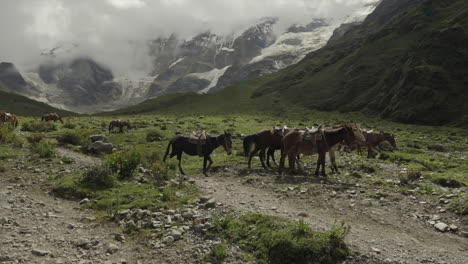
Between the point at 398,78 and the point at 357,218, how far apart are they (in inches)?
3553

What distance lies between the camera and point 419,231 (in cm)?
1016

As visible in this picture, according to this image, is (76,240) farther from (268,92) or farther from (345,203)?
(268,92)

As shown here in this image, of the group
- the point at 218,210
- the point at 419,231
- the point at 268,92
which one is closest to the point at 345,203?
the point at 419,231

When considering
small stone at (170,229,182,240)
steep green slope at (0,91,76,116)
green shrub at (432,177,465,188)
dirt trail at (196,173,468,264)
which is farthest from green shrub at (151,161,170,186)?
steep green slope at (0,91,76,116)

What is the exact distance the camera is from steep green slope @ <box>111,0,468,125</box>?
2707 inches

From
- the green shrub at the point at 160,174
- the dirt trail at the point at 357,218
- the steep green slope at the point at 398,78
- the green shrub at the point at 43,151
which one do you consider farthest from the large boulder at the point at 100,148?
the steep green slope at the point at 398,78

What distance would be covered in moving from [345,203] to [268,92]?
16573 centimetres

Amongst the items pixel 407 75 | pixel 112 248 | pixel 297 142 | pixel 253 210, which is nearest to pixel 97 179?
pixel 112 248

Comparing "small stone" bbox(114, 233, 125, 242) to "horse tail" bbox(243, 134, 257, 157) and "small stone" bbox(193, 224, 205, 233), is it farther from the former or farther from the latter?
"horse tail" bbox(243, 134, 257, 157)

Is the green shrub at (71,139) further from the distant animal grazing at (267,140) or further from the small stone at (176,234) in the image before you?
the small stone at (176,234)

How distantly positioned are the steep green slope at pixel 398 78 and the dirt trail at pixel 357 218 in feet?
194

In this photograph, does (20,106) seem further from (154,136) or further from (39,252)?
(39,252)

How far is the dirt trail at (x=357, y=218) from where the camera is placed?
335 inches

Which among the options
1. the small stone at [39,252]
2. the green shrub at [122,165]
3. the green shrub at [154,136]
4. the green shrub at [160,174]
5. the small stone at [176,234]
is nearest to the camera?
the small stone at [39,252]
